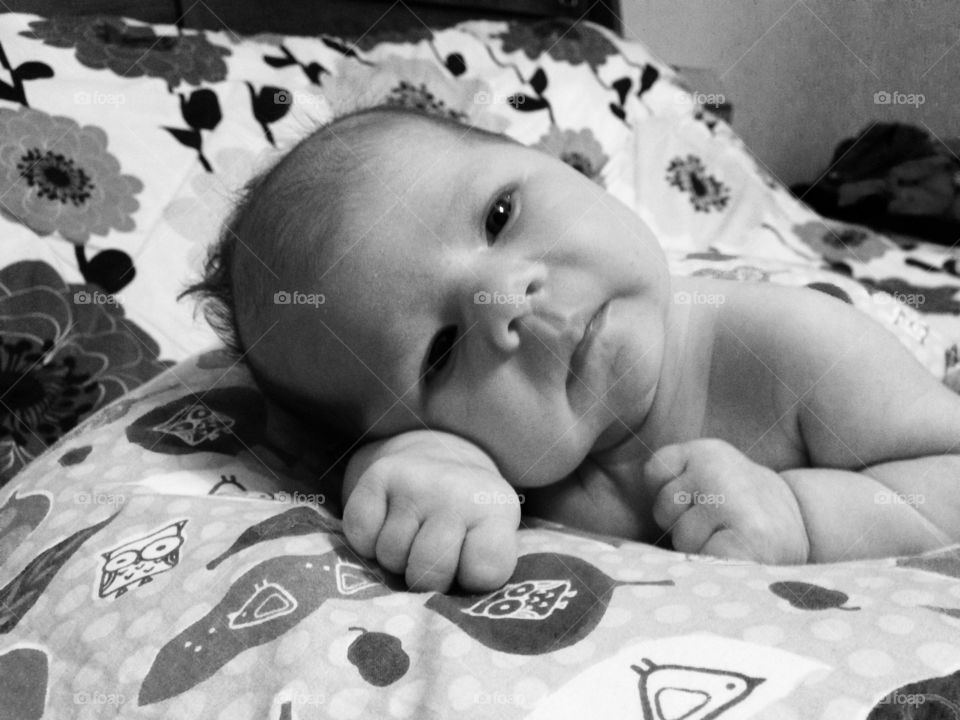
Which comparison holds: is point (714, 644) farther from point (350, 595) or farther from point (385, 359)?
point (385, 359)

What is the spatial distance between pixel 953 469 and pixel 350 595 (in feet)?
1.83

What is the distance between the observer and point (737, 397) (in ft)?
2.92

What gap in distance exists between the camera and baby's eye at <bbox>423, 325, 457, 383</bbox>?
2.77 ft

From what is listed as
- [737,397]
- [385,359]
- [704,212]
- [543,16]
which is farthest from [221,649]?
[543,16]

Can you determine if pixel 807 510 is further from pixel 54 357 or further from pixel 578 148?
pixel 578 148

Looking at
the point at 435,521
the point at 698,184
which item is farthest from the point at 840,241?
the point at 435,521

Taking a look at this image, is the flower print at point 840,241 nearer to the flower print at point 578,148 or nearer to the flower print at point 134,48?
the flower print at point 578,148

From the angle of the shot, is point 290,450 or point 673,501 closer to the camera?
point 673,501

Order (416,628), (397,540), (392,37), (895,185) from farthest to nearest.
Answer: (895,185) → (392,37) → (397,540) → (416,628)


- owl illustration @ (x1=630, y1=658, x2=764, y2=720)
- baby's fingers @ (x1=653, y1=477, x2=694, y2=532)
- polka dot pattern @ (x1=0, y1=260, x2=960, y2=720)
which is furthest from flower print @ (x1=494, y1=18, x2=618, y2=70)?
owl illustration @ (x1=630, y1=658, x2=764, y2=720)

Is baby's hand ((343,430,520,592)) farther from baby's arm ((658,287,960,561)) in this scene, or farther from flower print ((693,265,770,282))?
flower print ((693,265,770,282))

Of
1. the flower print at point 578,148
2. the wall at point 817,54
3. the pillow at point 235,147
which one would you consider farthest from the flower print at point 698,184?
the wall at point 817,54

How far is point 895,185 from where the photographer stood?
1.91 metres

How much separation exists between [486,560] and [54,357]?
0.80 meters
